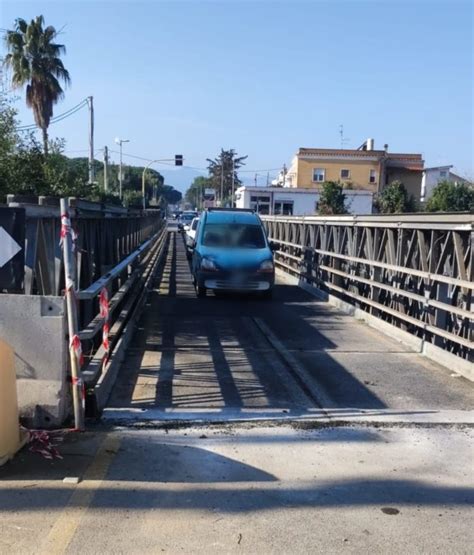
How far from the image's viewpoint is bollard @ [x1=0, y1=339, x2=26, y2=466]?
14.7 feet

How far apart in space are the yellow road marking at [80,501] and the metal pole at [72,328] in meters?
0.35

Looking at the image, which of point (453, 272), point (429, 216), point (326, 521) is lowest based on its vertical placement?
point (326, 521)

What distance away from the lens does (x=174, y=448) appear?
491cm

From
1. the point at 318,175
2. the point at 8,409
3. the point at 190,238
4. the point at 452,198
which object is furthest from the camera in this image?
the point at 318,175

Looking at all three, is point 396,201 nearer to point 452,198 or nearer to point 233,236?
point 452,198

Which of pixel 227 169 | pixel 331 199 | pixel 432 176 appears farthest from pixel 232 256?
pixel 227 169

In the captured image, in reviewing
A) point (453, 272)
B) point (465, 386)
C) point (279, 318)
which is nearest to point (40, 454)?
point (465, 386)

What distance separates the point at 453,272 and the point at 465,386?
5.76 feet

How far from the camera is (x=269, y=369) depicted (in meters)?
7.43

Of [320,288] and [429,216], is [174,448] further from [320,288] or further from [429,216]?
[320,288]

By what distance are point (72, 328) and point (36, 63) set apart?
1403 inches

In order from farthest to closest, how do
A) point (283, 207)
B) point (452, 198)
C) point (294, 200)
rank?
point (283, 207), point (294, 200), point (452, 198)

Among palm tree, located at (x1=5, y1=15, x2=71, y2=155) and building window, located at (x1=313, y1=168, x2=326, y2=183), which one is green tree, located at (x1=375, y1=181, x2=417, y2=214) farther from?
palm tree, located at (x1=5, y1=15, x2=71, y2=155)

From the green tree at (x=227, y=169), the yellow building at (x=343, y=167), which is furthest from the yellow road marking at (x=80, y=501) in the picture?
the green tree at (x=227, y=169)
